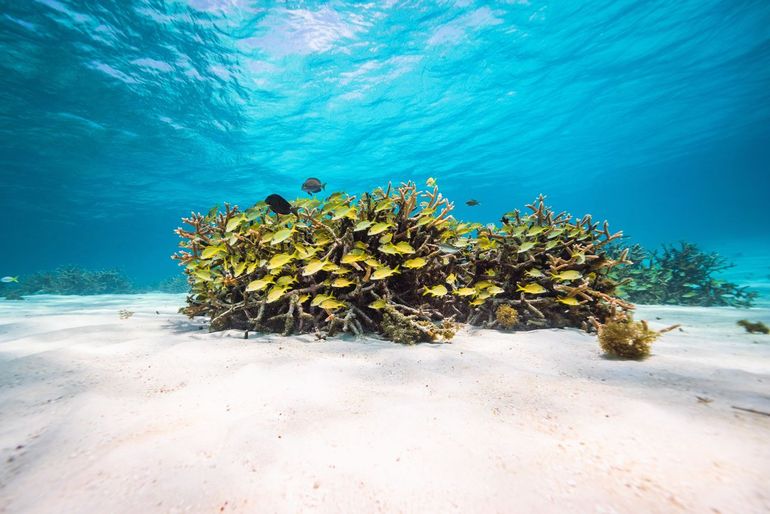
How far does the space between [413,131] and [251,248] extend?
25608 mm

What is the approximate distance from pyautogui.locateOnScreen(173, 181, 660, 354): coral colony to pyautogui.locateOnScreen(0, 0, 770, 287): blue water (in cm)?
1463

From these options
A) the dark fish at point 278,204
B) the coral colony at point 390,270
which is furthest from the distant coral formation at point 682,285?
the dark fish at point 278,204

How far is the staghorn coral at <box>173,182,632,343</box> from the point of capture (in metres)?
3.91

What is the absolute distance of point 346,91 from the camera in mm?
20281

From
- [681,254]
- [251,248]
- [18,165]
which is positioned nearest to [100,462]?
[251,248]

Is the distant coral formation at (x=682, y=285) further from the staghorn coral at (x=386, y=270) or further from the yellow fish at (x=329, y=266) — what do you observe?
the yellow fish at (x=329, y=266)

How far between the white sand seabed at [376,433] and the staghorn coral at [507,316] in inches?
48.3

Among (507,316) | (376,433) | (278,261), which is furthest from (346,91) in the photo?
(376,433)

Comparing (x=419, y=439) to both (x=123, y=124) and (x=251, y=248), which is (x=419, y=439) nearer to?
(x=251, y=248)

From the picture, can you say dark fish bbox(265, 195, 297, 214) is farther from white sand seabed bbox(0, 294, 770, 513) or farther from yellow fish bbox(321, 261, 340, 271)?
white sand seabed bbox(0, 294, 770, 513)

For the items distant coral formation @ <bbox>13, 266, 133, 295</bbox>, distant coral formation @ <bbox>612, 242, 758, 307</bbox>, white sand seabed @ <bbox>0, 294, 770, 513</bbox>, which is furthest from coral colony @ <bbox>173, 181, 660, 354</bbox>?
distant coral formation @ <bbox>13, 266, 133, 295</bbox>

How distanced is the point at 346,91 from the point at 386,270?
20444 millimetres

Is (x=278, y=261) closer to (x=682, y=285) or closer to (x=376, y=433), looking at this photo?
(x=376, y=433)

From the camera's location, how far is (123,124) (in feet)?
68.0
